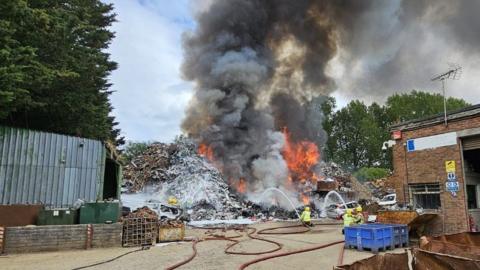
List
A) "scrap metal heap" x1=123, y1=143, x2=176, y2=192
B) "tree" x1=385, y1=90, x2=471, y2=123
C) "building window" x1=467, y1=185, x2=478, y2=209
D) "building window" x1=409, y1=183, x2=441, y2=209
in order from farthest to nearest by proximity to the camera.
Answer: "tree" x1=385, y1=90, x2=471, y2=123 < "scrap metal heap" x1=123, y1=143, x2=176, y2=192 < "building window" x1=409, y1=183, x2=441, y2=209 < "building window" x1=467, y1=185, x2=478, y2=209

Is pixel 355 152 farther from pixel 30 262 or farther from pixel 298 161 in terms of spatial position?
pixel 30 262

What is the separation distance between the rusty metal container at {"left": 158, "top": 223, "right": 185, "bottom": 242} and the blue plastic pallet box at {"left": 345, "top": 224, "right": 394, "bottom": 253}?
7189 mm

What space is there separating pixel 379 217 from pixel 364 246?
362cm

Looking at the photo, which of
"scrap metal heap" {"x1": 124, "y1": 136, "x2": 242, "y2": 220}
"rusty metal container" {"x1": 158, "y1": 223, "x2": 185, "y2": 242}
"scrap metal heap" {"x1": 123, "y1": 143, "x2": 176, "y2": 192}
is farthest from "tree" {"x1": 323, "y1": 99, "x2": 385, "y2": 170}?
"rusty metal container" {"x1": 158, "y1": 223, "x2": 185, "y2": 242}

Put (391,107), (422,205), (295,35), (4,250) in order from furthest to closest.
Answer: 1. (391,107)
2. (295,35)
3. (422,205)
4. (4,250)

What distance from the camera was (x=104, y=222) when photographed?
14.8 m

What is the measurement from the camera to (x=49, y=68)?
1606cm

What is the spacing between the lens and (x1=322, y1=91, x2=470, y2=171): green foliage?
59.0 metres

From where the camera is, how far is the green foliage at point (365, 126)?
59.0 metres

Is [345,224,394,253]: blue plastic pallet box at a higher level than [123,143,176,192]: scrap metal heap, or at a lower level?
lower

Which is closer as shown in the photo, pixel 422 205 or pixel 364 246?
pixel 364 246

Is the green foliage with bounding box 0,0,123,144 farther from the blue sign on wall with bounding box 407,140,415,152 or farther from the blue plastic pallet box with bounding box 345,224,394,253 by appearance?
the blue sign on wall with bounding box 407,140,415,152

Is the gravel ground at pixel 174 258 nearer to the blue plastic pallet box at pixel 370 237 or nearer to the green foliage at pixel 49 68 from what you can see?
the blue plastic pallet box at pixel 370 237

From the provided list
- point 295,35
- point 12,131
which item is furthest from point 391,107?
point 12,131
